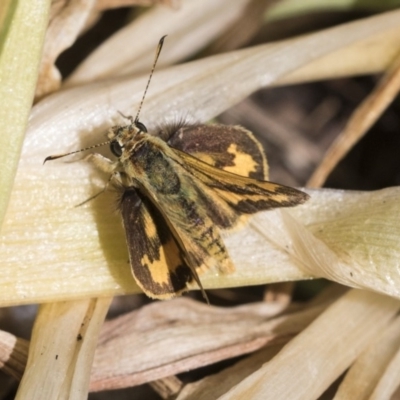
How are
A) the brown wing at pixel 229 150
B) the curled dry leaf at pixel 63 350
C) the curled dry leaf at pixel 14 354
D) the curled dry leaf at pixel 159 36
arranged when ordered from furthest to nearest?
the curled dry leaf at pixel 159 36 < the brown wing at pixel 229 150 < the curled dry leaf at pixel 14 354 < the curled dry leaf at pixel 63 350

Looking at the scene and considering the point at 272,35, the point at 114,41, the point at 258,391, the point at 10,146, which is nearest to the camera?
the point at 10,146

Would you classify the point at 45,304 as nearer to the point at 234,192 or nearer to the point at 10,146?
the point at 10,146

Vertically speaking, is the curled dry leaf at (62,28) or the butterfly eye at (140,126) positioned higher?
the curled dry leaf at (62,28)

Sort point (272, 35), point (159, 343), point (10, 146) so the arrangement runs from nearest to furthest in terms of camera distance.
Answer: point (10, 146) < point (159, 343) < point (272, 35)

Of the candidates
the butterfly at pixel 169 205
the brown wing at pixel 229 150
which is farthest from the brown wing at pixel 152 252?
the brown wing at pixel 229 150

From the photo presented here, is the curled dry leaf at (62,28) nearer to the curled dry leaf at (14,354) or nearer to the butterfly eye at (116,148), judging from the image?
the butterfly eye at (116,148)

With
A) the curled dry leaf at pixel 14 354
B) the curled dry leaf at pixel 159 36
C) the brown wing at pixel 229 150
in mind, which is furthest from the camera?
the curled dry leaf at pixel 159 36

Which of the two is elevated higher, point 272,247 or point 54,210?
point 54,210

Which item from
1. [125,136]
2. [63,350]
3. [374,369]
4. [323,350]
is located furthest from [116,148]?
[374,369]

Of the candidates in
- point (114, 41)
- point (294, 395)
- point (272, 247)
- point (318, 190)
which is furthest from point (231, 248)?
point (114, 41)
